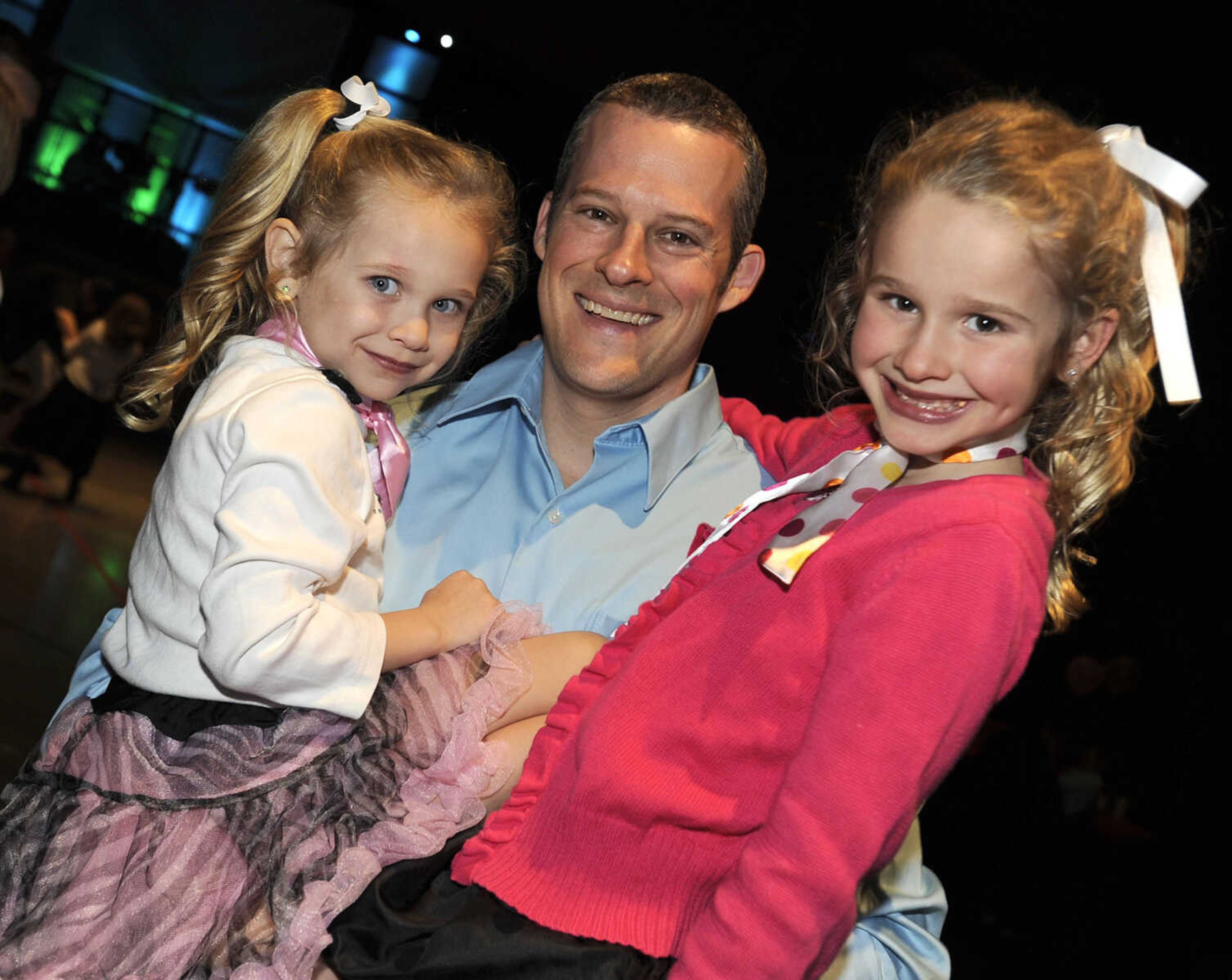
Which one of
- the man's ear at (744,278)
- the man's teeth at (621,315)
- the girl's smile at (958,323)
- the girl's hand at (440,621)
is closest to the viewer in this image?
the girl's smile at (958,323)

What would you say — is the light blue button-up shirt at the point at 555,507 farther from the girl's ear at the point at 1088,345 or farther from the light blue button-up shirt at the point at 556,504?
the girl's ear at the point at 1088,345

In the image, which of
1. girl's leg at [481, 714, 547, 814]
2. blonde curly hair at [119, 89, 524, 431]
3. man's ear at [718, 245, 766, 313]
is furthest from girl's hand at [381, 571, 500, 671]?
man's ear at [718, 245, 766, 313]

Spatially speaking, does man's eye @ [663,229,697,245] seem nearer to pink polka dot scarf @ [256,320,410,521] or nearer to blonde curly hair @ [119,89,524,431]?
blonde curly hair @ [119,89,524,431]

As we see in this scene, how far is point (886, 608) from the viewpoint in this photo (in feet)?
4.36

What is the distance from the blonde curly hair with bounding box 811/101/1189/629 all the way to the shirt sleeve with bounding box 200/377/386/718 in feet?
2.52

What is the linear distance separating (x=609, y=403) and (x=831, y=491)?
691mm

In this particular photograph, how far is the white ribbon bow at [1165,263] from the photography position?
1450 mm

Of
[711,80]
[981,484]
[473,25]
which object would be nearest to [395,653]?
[981,484]

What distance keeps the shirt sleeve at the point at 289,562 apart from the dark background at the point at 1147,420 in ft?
6.13

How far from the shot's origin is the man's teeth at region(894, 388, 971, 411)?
4.82 feet

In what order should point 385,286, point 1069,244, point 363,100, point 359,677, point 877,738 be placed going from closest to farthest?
point 877,738, point 1069,244, point 359,677, point 385,286, point 363,100

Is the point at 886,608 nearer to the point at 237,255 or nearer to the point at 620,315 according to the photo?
the point at 620,315

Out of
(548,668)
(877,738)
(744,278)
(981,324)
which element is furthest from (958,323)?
(744,278)

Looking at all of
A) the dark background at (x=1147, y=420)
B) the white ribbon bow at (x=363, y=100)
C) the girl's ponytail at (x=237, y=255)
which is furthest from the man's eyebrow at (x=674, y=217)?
the dark background at (x=1147, y=420)
